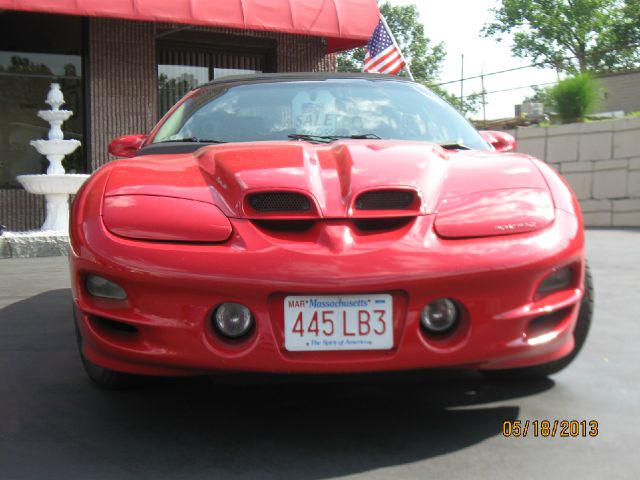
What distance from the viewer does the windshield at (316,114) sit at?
368cm

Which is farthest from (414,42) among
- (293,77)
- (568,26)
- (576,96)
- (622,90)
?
(293,77)

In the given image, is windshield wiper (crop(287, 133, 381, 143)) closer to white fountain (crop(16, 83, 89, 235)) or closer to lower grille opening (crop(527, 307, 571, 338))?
lower grille opening (crop(527, 307, 571, 338))

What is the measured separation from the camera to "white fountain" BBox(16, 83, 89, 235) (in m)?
10.7

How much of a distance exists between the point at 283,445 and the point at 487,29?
57.0 m

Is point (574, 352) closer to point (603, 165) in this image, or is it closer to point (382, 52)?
point (382, 52)

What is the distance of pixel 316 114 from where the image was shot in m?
3.83

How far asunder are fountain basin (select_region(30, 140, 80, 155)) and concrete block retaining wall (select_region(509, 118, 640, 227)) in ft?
26.4

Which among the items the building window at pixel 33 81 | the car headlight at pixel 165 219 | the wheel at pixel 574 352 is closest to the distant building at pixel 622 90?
the building window at pixel 33 81

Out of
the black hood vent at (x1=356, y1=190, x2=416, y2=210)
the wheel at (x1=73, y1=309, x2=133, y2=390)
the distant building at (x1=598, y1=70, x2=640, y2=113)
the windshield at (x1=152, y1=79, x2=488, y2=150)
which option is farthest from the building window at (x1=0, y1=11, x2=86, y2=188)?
the distant building at (x1=598, y1=70, x2=640, y2=113)

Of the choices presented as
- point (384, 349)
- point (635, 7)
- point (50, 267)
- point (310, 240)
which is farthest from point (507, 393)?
point (635, 7)

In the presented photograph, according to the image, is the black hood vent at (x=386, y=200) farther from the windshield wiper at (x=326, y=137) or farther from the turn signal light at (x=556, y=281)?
the windshield wiper at (x=326, y=137)

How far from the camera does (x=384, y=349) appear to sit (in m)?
2.46

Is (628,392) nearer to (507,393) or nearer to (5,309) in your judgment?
(507,393)

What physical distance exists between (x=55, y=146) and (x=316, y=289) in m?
9.69
